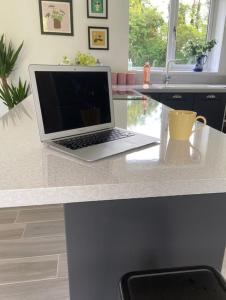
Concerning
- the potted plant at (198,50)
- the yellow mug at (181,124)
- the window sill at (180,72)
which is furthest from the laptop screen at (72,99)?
the potted plant at (198,50)

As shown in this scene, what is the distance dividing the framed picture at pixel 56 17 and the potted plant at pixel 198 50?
5.78ft

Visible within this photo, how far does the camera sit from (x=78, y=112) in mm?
876

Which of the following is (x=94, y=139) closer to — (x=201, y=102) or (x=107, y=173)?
(x=107, y=173)

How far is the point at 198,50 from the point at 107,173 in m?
3.68

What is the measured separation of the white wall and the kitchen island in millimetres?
2310

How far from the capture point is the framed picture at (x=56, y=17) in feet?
10.2

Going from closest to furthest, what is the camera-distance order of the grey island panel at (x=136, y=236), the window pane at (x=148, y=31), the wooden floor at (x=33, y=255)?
the grey island panel at (x=136, y=236) → the wooden floor at (x=33, y=255) → the window pane at (x=148, y=31)

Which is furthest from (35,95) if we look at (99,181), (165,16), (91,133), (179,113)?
(165,16)

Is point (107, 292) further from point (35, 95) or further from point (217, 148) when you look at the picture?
point (35, 95)

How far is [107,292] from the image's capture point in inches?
42.7

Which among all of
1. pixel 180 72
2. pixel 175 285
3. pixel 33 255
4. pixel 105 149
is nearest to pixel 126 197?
pixel 105 149

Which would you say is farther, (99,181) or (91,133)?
(91,133)

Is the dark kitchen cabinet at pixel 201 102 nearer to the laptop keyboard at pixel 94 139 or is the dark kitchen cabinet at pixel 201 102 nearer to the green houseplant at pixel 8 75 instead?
the green houseplant at pixel 8 75

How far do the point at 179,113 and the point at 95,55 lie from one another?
9.39ft
